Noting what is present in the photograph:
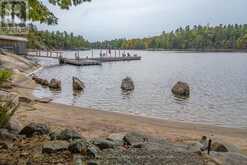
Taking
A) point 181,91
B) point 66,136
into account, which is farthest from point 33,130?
point 181,91

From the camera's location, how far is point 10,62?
133ft

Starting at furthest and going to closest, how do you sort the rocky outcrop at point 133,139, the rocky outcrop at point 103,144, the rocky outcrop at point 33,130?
the rocky outcrop at point 33,130 < the rocky outcrop at point 133,139 < the rocky outcrop at point 103,144

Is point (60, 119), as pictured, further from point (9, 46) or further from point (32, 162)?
point (9, 46)

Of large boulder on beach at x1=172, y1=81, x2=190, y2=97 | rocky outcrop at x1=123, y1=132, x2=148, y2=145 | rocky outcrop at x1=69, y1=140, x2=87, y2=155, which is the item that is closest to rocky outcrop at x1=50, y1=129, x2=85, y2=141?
rocky outcrop at x1=69, y1=140, x2=87, y2=155

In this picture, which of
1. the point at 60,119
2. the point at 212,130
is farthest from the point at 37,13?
the point at 212,130

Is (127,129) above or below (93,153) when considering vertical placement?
below

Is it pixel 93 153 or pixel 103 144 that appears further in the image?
pixel 103 144

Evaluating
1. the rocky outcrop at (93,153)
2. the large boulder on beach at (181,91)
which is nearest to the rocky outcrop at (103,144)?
the rocky outcrop at (93,153)

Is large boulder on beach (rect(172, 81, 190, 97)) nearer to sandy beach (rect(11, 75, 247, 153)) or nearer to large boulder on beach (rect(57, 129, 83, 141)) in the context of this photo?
sandy beach (rect(11, 75, 247, 153))

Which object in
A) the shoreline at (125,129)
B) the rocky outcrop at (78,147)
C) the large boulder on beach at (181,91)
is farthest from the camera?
the large boulder on beach at (181,91)

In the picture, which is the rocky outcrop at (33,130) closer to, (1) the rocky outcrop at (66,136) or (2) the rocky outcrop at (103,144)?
(1) the rocky outcrop at (66,136)

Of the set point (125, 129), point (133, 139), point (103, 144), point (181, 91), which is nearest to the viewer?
point (103, 144)

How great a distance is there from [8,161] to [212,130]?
36.3 ft

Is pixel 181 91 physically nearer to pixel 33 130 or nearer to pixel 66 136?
pixel 33 130
